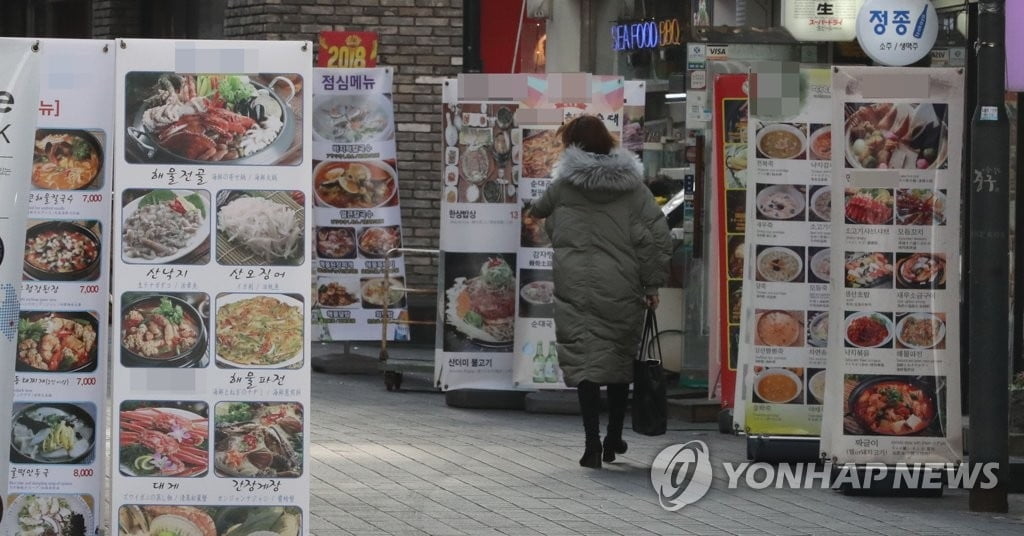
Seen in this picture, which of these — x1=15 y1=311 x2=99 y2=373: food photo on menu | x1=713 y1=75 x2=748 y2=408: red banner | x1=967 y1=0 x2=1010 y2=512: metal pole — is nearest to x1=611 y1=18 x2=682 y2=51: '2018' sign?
x1=713 y1=75 x2=748 y2=408: red banner

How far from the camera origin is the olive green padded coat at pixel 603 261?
1006cm

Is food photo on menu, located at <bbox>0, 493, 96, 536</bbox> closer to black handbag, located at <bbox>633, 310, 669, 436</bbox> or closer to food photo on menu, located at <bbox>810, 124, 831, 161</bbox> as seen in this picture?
black handbag, located at <bbox>633, 310, 669, 436</bbox>

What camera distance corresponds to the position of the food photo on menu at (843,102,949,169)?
29.6 ft

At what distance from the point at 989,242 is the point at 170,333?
3.78m

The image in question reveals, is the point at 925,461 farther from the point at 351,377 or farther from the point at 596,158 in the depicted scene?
the point at 351,377

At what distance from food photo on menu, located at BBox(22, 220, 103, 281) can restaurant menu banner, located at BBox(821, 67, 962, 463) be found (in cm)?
373

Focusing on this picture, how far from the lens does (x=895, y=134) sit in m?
9.02

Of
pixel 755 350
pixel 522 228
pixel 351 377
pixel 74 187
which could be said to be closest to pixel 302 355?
pixel 74 187

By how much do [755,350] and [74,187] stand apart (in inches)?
193

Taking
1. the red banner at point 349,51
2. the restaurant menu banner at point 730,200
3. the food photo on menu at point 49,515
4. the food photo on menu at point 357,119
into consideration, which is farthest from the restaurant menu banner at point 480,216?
the food photo on menu at point 49,515

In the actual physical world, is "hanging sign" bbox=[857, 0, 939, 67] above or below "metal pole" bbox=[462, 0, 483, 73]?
below

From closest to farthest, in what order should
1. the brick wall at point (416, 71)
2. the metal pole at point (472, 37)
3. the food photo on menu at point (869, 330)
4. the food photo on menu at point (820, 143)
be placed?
the food photo on menu at point (869, 330) < the food photo on menu at point (820, 143) < the metal pole at point (472, 37) < the brick wall at point (416, 71)

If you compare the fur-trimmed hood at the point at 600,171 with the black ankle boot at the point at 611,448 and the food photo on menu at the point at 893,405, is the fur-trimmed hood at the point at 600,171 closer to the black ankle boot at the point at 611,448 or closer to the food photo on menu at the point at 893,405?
the black ankle boot at the point at 611,448

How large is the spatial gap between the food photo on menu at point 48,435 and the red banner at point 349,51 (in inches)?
375
